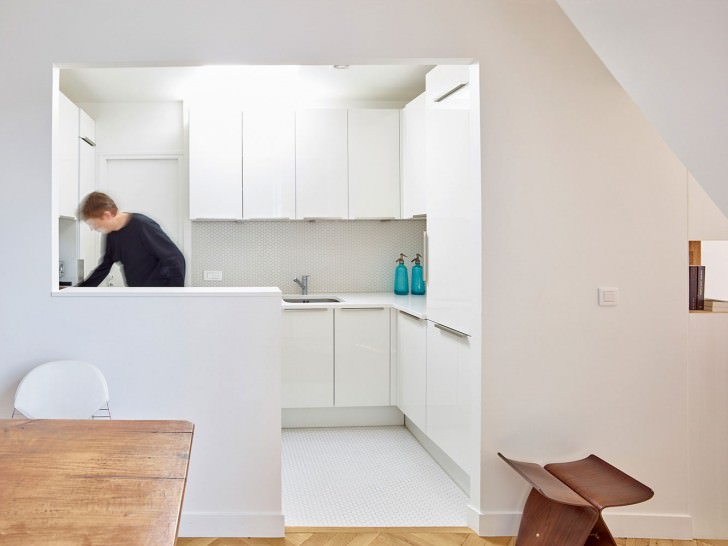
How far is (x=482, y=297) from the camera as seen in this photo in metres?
2.54

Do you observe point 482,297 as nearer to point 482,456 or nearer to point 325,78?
point 482,456

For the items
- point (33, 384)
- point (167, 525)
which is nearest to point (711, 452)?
point (167, 525)

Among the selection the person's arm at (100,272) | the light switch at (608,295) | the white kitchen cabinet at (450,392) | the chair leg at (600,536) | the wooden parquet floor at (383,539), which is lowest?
the wooden parquet floor at (383,539)

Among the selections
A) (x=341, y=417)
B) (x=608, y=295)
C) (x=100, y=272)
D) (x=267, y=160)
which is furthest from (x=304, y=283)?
(x=608, y=295)

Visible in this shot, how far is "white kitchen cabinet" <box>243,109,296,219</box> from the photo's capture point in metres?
4.29

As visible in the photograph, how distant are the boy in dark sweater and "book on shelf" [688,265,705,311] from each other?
2.60m

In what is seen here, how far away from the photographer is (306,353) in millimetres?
3979

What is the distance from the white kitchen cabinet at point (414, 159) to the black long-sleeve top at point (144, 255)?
1694mm

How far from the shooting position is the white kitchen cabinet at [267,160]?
A: 429 centimetres

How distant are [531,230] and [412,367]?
1.47 meters

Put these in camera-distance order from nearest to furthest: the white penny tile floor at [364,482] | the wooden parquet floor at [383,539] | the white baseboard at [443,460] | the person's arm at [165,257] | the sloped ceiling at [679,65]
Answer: the sloped ceiling at [679,65] → the wooden parquet floor at [383,539] → the white penny tile floor at [364,482] → the white baseboard at [443,460] → the person's arm at [165,257]

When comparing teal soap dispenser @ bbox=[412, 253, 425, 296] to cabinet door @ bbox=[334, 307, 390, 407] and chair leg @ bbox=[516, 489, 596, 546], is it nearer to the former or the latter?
cabinet door @ bbox=[334, 307, 390, 407]

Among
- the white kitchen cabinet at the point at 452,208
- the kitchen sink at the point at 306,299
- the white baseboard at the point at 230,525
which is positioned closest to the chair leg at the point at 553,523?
the white kitchen cabinet at the point at 452,208

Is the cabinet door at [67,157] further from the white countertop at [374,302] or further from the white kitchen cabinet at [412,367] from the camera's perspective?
the white kitchen cabinet at [412,367]
